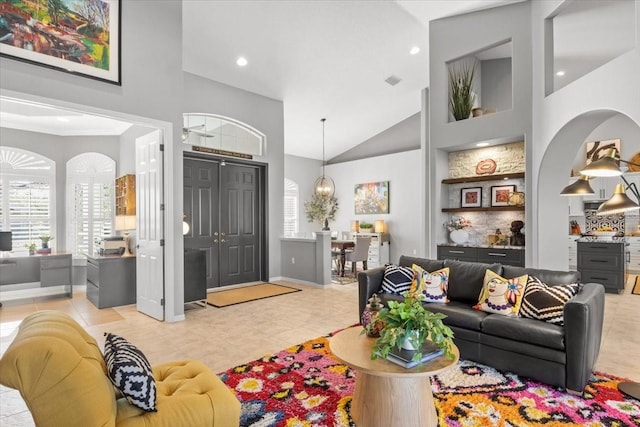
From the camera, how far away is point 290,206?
10570 mm

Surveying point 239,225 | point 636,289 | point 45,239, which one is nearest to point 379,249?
point 239,225

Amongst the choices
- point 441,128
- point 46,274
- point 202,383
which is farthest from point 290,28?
point 46,274

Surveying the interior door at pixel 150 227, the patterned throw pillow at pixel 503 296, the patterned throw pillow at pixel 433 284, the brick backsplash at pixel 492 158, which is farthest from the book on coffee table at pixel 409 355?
the brick backsplash at pixel 492 158

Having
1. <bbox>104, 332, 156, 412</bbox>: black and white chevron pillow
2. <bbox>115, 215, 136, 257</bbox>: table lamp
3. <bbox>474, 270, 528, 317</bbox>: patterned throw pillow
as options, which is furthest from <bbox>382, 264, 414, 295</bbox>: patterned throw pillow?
<bbox>115, 215, 136, 257</bbox>: table lamp

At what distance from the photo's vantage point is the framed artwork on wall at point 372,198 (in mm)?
9609

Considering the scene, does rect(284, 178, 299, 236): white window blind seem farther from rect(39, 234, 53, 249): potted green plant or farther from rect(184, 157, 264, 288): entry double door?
rect(39, 234, 53, 249): potted green plant

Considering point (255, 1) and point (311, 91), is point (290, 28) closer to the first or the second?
point (255, 1)

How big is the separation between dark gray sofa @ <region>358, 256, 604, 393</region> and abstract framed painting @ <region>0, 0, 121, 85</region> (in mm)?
4204

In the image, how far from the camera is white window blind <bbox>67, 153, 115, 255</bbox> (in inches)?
258

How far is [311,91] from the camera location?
23.5 feet

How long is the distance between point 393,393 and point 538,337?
142 centimetres

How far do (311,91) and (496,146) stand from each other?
11.9ft

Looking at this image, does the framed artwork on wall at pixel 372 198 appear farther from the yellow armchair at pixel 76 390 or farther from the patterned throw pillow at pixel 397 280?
the yellow armchair at pixel 76 390

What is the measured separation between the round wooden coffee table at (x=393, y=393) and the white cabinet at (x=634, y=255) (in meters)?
7.69
